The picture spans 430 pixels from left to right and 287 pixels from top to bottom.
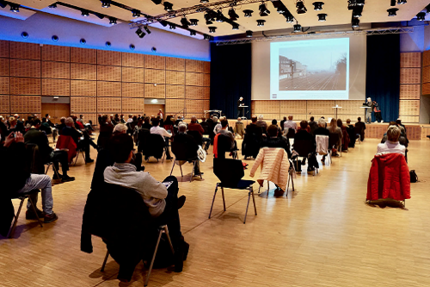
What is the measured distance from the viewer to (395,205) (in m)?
5.29

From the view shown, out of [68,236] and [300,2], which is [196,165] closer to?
[68,236]

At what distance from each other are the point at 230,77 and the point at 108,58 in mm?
8150

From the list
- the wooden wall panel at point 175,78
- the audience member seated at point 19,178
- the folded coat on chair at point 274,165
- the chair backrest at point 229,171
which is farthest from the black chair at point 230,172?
the wooden wall panel at point 175,78

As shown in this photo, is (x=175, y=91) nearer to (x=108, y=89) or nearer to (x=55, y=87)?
(x=108, y=89)

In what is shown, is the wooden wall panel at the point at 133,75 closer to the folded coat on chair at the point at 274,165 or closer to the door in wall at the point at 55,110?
the door in wall at the point at 55,110

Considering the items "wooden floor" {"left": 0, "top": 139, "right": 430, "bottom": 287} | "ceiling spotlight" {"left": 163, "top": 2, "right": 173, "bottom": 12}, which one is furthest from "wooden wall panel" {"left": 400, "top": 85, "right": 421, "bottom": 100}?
"wooden floor" {"left": 0, "top": 139, "right": 430, "bottom": 287}

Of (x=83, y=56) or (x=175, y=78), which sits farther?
(x=175, y=78)

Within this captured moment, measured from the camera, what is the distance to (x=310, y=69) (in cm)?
2091

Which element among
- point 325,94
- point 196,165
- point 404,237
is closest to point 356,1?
point 325,94

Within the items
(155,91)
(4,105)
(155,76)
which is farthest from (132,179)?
(155,76)

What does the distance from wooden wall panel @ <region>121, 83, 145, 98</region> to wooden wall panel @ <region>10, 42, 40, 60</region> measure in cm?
482

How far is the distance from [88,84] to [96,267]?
58.7 feet

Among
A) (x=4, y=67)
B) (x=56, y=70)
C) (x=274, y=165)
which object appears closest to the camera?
(x=274, y=165)

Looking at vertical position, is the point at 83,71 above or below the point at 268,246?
above
